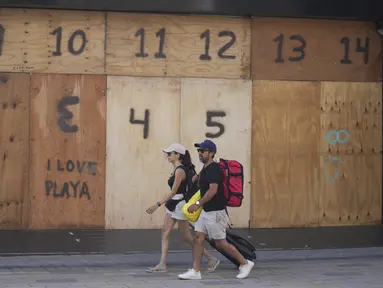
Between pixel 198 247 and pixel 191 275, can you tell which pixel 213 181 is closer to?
pixel 198 247

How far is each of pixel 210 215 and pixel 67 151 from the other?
507 cm

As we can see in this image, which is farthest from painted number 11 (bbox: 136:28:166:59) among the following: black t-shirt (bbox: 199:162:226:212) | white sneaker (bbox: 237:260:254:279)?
white sneaker (bbox: 237:260:254:279)

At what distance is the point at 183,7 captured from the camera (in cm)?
1584

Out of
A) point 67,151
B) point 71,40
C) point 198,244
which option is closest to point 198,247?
point 198,244

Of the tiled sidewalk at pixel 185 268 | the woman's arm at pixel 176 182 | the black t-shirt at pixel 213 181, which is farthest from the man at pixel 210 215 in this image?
the woman's arm at pixel 176 182

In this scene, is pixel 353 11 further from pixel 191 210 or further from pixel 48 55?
pixel 191 210

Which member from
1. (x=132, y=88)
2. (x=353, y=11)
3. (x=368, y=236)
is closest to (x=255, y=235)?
(x=368, y=236)

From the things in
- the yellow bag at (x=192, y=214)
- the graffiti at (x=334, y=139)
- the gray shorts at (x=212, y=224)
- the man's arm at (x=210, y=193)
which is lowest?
the gray shorts at (x=212, y=224)

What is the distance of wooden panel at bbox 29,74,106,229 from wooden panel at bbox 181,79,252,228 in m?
1.48

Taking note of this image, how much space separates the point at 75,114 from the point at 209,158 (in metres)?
5.01

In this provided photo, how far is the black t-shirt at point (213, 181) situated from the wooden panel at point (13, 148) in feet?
17.0

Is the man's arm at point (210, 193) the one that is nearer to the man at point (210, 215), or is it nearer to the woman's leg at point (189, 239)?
the man at point (210, 215)

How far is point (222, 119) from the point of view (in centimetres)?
1623

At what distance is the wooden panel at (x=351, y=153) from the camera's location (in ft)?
54.6
